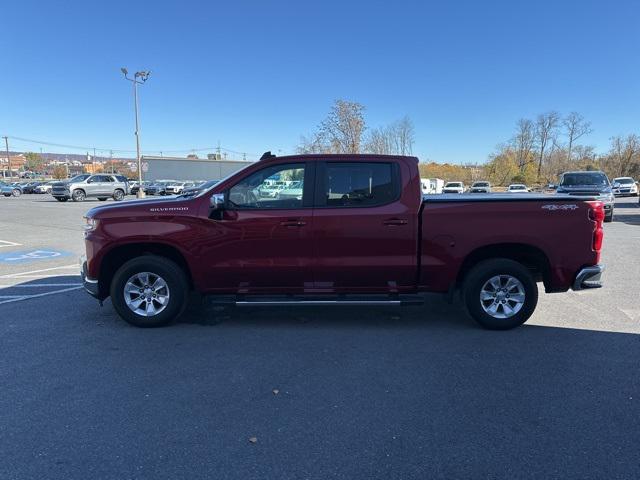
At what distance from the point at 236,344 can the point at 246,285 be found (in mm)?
732

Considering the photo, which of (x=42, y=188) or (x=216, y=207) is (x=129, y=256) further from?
(x=42, y=188)

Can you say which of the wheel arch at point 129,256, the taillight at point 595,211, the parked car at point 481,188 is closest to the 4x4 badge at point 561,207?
the taillight at point 595,211

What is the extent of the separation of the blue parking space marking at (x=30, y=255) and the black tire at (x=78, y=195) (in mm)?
24352

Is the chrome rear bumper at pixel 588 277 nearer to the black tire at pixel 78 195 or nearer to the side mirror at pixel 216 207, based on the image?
the side mirror at pixel 216 207

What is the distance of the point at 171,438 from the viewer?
318 cm

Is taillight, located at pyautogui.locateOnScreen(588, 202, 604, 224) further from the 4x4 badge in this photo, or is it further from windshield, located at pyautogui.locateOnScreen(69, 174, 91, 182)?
windshield, located at pyautogui.locateOnScreen(69, 174, 91, 182)

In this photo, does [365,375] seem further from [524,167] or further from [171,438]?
[524,167]

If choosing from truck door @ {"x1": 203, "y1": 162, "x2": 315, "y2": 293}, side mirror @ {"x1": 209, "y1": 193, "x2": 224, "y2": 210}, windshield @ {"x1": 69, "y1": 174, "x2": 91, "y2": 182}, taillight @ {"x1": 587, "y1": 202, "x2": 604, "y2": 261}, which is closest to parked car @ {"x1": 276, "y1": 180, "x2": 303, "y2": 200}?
truck door @ {"x1": 203, "y1": 162, "x2": 315, "y2": 293}

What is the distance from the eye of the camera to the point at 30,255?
10680mm

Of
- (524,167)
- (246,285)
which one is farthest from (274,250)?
(524,167)

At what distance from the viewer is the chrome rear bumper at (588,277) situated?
5.26m

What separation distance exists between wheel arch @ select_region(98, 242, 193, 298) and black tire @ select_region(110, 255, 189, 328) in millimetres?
123

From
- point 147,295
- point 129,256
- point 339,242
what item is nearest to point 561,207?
point 339,242

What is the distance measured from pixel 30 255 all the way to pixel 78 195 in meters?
25.4
